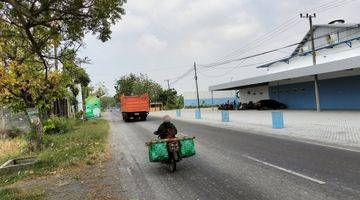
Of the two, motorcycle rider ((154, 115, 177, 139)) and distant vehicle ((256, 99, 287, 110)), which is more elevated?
distant vehicle ((256, 99, 287, 110))

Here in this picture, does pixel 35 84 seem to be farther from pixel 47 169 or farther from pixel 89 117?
pixel 89 117

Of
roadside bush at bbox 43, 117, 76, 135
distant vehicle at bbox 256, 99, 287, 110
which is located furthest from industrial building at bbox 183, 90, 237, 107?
roadside bush at bbox 43, 117, 76, 135

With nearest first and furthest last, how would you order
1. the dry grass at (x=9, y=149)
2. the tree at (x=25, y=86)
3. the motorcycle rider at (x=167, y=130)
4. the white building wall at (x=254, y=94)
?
1. the motorcycle rider at (x=167, y=130)
2. the dry grass at (x=9, y=149)
3. the tree at (x=25, y=86)
4. the white building wall at (x=254, y=94)

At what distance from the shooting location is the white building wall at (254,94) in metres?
55.0

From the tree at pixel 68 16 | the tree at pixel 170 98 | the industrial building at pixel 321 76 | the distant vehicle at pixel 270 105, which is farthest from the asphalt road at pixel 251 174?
the tree at pixel 170 98

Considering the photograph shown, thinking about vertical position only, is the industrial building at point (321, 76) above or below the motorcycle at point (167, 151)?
above

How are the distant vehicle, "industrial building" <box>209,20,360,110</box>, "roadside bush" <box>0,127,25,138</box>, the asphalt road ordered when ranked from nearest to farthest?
the asphalt road → "roadside bush" <box>0,127,25,138</box> → "industrial building" <box>209,20,360,110</box> → the distant vehicle

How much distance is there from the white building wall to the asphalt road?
135 ft

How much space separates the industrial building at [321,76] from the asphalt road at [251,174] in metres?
Result: 18.4

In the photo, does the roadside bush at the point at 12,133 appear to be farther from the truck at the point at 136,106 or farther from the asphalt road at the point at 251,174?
the truck at the point at 136,106

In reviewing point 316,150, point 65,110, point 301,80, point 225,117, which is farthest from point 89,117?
point 316,150

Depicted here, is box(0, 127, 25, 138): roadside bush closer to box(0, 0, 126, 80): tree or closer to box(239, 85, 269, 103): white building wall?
box(0, 0, 126, 80): tree

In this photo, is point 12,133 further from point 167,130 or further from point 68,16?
point 167,130

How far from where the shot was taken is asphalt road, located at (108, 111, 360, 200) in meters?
7.66
